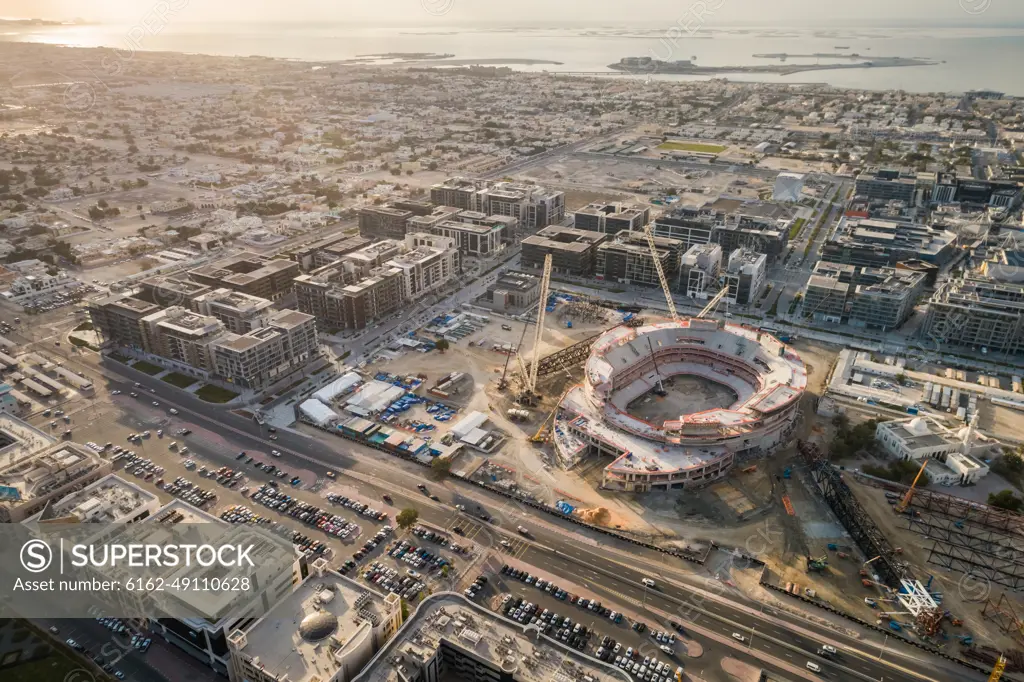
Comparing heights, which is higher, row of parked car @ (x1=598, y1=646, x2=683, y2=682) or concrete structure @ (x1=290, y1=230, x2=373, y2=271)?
concrete structure @ (x1=290, y1=230, x2=373, y2=271)

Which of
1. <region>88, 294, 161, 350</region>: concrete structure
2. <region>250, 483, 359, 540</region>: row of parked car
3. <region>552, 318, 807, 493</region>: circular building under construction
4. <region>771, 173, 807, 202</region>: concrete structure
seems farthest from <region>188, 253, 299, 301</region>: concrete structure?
<region>771, 173, 807, 202</region>: concrete structure

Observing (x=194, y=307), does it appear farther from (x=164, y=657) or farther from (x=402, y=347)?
(x=164, y=657)

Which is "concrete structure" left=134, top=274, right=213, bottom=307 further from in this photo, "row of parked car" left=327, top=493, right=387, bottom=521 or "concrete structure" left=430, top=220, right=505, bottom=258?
"row of parked car" left=327, top=493, right=387, bottom=521

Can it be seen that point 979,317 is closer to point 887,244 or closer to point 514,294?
point 887,244

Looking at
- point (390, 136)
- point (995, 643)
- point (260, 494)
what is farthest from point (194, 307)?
point (390, 136)

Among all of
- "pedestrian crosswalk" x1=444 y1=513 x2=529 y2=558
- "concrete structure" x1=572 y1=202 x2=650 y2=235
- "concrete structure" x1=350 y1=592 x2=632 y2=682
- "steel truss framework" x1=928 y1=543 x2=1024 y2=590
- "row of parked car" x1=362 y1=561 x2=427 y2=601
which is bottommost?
"row of parked car" x1=362 y1=561 x2=427 y2=601

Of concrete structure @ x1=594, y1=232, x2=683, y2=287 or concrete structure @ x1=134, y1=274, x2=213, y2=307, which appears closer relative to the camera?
concrete structure @ x1=134, y1=274, x2=213, y2=307
